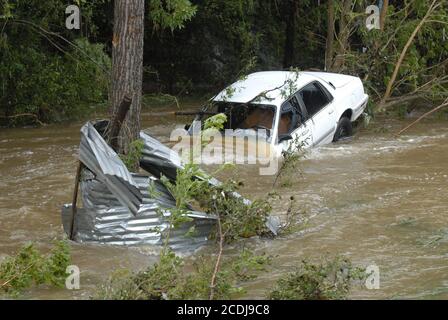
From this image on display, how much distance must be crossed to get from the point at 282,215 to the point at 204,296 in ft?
10.7

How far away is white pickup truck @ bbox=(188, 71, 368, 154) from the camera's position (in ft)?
36.1

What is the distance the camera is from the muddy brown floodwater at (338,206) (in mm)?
6996

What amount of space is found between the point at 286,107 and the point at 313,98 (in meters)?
0.85

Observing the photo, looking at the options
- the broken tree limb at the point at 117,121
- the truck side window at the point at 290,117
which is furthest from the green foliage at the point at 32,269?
the truck side window at the point at 290,117

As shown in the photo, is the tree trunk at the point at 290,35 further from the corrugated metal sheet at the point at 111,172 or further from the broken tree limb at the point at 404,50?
the corrugated metal sheet at the point at 111,172

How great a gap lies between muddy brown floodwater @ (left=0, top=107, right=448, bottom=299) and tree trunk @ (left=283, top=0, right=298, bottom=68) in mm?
5785

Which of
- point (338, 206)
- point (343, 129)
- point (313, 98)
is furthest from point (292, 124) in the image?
point (338, 206)

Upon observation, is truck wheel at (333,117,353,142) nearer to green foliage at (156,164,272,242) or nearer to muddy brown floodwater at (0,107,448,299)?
muddy brown floodwater at (0,107,448,299)

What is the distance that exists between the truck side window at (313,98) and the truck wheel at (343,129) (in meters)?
0.64

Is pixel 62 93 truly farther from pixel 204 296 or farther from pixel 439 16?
pixel 204 296

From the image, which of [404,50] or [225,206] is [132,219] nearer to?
[225,206]

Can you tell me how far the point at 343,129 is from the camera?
12.8 meters
